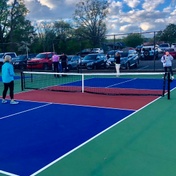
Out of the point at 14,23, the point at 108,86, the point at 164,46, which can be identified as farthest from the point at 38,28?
the point at 108,86

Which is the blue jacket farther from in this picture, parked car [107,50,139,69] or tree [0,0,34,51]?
tree [0,0,34,51]

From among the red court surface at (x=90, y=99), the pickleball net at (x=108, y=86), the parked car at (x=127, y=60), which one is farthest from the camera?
the parked car at (x=127, y=60)

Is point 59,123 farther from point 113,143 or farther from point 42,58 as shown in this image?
point 42,58

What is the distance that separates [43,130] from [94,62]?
720 inches

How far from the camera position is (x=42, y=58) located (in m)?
27.3

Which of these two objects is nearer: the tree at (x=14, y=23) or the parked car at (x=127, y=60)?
the parked car at (x=127, y=60)

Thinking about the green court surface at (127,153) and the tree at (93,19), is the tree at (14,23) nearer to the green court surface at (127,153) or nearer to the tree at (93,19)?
the tree at (93,19)

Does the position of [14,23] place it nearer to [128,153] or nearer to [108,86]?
Result: [108,86]

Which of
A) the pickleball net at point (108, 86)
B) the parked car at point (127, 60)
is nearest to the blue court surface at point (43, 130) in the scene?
the pickleball net at point (108, 86)

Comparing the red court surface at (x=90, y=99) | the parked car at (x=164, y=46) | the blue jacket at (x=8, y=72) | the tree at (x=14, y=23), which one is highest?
the tree at (x=14, y=23)

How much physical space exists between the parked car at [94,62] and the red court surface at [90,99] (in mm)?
12044

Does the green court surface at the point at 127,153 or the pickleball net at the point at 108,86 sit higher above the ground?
the pickleball net at the point at 108,86

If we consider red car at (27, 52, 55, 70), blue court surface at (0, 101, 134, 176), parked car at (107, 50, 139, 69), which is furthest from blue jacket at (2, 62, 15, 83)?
red car at (27, 52, 55, 70)

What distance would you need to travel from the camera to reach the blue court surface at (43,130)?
5277 mm
